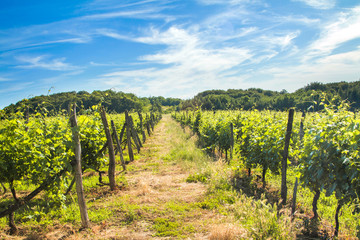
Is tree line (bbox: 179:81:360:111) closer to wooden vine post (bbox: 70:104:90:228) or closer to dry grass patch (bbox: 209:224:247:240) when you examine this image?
wooden vine post (bbox: 70:104:90:228)

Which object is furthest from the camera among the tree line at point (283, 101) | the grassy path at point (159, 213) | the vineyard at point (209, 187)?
the tree line at point (283, 101)

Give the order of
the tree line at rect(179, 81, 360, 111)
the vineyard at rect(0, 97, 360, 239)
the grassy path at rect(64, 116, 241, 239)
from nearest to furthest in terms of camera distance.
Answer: the vineyard at rect(0, 97, 360, 239)
the grassy path at rect(64, 116, 241, 239)
the tree line at rect(179, 81, 360, 111)

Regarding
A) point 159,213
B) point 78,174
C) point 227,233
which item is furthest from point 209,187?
point 78,174

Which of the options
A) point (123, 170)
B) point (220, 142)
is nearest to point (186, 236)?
point (123, 170)

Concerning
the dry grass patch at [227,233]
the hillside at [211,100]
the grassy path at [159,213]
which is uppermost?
the hillside at [211,100]

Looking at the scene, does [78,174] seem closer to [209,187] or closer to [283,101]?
[209,187]

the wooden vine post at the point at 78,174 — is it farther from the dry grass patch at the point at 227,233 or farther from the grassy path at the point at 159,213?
the dry grass patch at the point at 227,233

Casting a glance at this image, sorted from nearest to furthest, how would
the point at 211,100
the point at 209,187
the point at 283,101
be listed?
1. the point at 209,187
2. the point at 283,101
3. the point at 211,100

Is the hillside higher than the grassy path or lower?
higher

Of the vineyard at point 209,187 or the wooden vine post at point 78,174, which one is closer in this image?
the vineyard at point 209,187

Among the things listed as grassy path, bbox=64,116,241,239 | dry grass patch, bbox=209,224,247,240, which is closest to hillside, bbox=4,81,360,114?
grassy path, bbox=64,116,241,239

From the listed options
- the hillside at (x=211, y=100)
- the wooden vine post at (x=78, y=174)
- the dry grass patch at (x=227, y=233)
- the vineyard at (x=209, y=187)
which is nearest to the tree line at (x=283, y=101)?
the hillside at (x=211, y=100)

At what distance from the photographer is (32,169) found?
3883mm

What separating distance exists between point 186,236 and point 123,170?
185 inches
